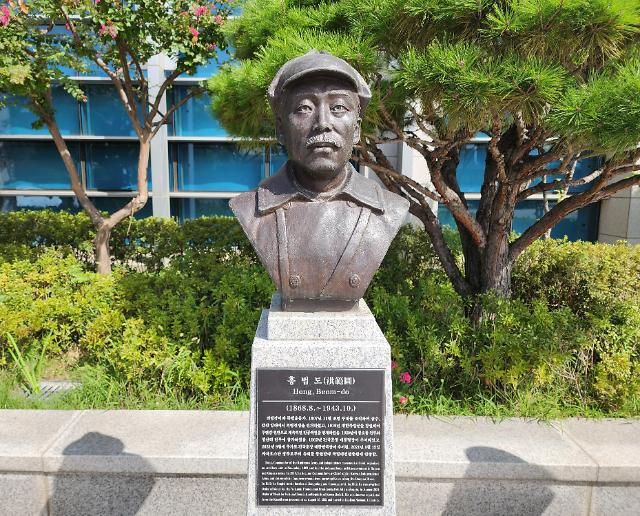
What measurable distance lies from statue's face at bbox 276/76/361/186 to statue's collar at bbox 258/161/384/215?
0.14 meters

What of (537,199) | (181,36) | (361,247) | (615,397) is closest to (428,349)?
(615,397)

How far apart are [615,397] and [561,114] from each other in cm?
203

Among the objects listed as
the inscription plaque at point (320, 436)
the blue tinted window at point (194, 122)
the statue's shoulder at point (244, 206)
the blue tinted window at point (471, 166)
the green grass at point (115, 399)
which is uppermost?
the blue tinted window at point (194, 122)

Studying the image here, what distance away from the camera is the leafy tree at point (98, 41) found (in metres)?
4.52

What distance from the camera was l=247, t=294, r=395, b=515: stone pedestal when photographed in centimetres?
202

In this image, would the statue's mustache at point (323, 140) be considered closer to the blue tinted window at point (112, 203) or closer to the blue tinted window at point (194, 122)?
the blue tinted window at point (194, 122)

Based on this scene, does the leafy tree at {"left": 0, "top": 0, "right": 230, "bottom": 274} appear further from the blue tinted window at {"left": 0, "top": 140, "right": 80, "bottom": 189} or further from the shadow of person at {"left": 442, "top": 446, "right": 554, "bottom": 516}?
the blue tinted window at {"left": 0, "top": 140, "right": 80, "bottom": 189}

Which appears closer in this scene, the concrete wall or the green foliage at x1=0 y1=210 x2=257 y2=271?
the concrete wall

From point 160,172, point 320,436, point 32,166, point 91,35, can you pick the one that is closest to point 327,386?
point 320,436

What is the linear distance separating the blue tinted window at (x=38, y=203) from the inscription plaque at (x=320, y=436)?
9583 mm

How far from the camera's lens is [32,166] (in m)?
10.0

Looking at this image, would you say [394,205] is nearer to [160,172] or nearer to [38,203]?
[160,172]

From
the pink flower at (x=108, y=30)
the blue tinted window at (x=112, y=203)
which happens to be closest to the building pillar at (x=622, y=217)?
the pink flower at (x=108, y=30)

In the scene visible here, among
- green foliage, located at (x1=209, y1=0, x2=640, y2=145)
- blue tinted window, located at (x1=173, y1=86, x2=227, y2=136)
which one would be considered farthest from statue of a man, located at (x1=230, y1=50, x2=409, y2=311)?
blue tinted window, located at (x1=173, y1=86, x2=227, y2=136)
